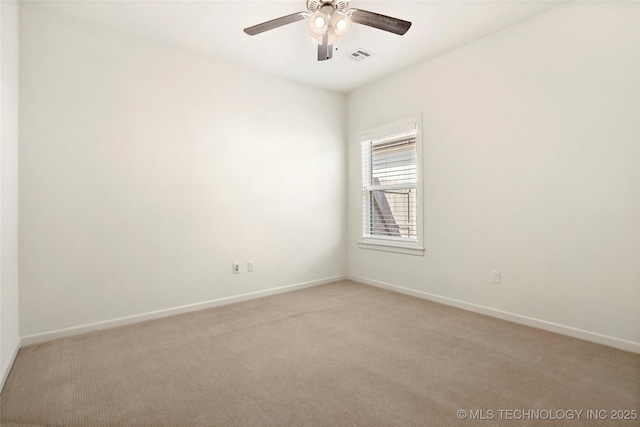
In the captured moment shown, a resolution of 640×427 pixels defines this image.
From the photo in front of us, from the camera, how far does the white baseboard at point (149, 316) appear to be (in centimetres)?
265

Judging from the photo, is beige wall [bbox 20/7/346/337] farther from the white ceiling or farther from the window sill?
the window sill

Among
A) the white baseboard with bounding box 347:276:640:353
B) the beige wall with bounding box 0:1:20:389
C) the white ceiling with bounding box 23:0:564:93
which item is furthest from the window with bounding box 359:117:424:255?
the beige wall with bounding box 0:1:20:389

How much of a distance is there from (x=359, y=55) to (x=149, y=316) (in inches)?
136

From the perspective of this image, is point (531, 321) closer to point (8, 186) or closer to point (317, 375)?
point (317, 375)

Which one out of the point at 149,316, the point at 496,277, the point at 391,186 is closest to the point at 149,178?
the point at 149,316

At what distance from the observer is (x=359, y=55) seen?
139 inches

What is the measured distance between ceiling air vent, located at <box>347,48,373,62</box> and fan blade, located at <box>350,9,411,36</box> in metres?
1.17

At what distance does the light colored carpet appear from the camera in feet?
5.59

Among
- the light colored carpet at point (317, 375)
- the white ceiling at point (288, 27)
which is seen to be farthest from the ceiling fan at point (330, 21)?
the light colored carpet at point (317, 375)

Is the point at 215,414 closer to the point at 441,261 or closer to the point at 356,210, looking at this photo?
the point at 441,261

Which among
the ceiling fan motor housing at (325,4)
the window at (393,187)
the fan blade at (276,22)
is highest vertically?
the ceiling fan motor housing at (325,4)

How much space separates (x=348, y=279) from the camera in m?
4.77

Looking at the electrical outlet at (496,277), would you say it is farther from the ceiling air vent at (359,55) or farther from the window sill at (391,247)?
the ceiling air vent at (359,55)

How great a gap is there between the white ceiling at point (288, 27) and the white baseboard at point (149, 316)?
268 cm
